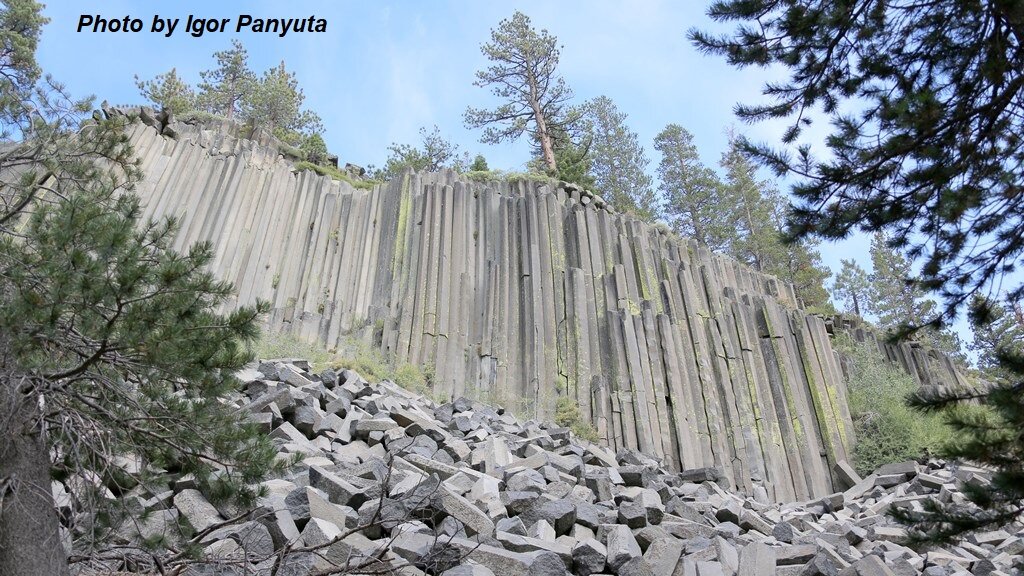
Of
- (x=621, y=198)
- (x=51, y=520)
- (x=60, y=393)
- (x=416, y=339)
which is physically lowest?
(x=51, y=520)

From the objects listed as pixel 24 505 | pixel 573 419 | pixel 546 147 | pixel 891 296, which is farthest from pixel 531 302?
pixel 891 296

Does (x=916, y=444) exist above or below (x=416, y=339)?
below

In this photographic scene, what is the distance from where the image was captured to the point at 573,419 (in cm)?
1255

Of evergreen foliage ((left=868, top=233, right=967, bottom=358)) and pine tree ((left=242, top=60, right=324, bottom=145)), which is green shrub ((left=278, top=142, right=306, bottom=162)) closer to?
pine tree ((left=242, top=60, right=324, bottom=145))

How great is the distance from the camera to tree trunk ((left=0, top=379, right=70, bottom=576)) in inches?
147

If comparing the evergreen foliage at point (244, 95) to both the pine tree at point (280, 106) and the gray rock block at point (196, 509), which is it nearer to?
the pine tree at point (280, 106)

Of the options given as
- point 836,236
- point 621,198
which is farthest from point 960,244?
point 621,198

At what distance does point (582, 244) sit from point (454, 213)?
2.96 metres

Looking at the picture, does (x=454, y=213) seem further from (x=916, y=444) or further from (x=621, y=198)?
(x=621, y=198)

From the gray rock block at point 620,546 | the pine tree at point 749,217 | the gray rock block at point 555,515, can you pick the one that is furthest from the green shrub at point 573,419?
the pine tree at point 749,217

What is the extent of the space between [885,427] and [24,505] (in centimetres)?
1399

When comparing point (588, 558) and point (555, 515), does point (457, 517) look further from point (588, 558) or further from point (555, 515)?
point (588, 558)

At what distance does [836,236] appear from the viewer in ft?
16.2

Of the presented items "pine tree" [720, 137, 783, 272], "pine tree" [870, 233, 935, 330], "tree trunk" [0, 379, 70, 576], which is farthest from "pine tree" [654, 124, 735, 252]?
"tree trunk" [0, 379, 70, 576]
